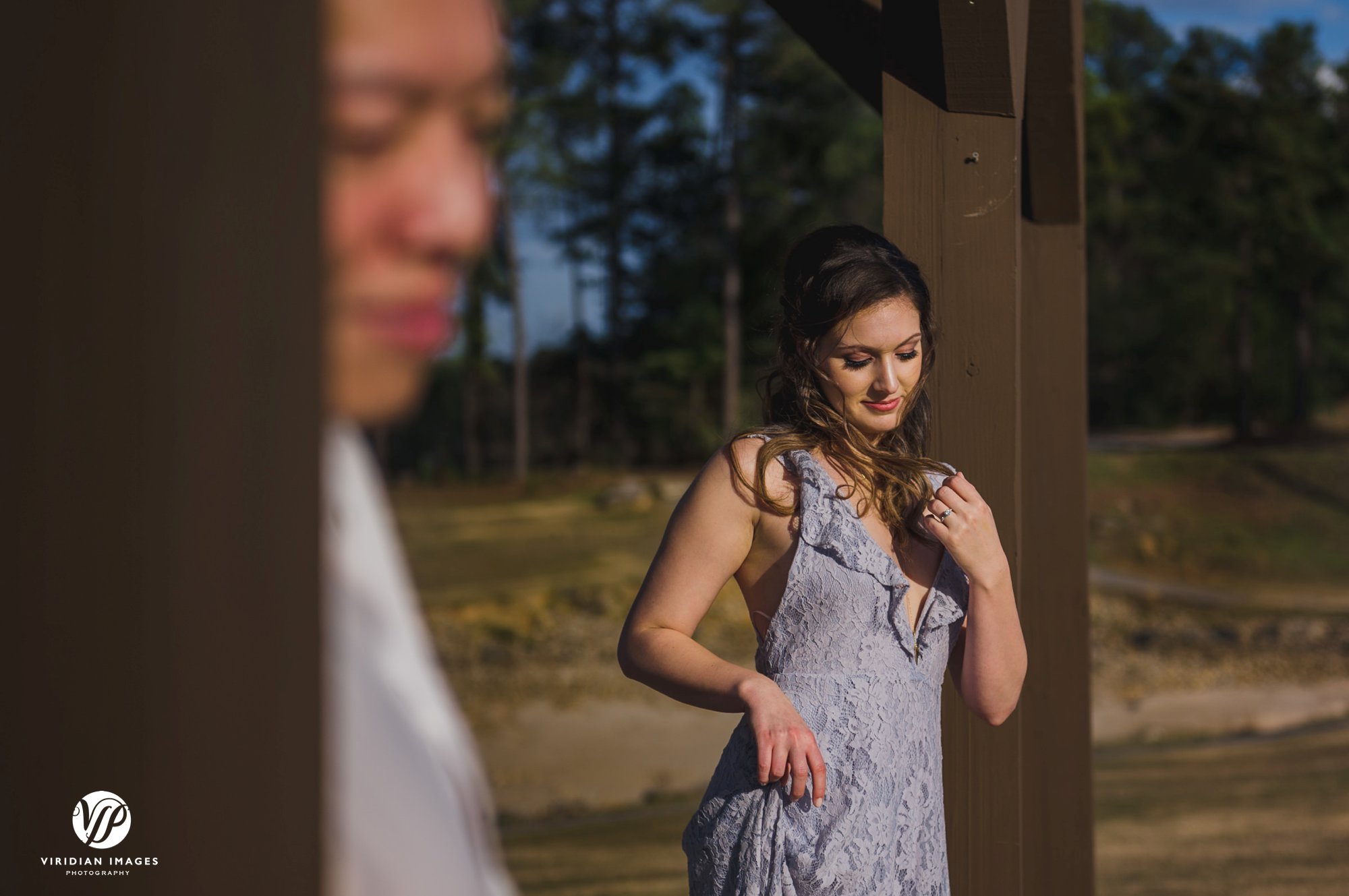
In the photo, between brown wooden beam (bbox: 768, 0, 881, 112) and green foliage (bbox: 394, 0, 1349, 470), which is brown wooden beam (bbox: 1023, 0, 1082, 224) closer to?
brown wooden beam (bbox: 768, 0, 881, 112)

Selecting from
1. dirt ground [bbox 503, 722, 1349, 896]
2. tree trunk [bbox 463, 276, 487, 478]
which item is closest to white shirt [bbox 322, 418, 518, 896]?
dirt ground [bbox 503, 722, 1349, 896]

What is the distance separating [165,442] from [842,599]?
1285 mm

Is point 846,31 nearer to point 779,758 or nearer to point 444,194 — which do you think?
point 779,758

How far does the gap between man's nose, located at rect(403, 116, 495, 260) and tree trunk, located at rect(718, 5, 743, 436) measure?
63.3 feet

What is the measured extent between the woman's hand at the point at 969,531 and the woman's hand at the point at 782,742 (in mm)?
301

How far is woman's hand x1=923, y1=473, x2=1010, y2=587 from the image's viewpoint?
1.52 m

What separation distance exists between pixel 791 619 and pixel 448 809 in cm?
124

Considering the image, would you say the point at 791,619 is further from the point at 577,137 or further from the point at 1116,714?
the point at 577,137

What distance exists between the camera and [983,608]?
5.14 ft

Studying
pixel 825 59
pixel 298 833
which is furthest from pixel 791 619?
pixel 298 833

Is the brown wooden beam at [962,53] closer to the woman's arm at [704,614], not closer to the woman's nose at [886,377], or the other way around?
the woman's nose at [886,377]

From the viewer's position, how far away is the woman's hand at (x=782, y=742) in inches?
53.9

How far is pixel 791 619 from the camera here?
162 cm

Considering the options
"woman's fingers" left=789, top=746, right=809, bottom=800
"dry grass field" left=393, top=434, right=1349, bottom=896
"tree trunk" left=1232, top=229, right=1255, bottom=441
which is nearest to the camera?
"woman's fingers" left=789, top=746, right=809, bottom=800
